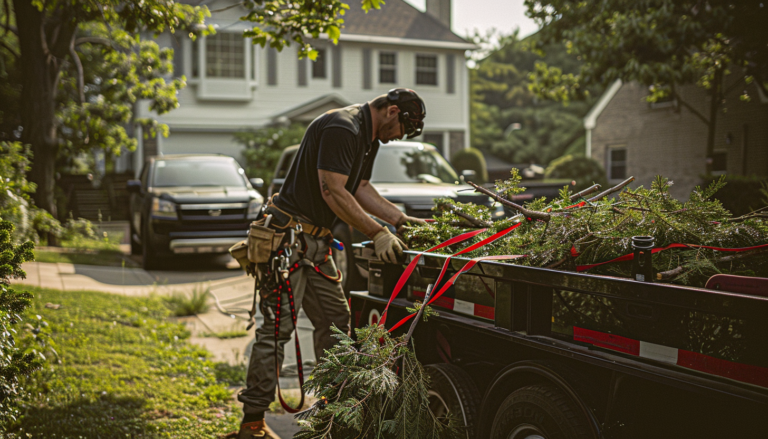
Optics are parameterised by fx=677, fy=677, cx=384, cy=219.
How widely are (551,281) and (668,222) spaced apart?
519mm

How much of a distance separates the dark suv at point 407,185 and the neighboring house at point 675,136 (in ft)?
23.4

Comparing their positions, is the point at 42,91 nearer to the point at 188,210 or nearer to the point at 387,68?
the point at 188,210

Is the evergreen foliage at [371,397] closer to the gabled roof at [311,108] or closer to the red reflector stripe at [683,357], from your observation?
the red reflector stripe at [683,357]

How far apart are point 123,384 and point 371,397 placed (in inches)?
113

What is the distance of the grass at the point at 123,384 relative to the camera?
4.16m

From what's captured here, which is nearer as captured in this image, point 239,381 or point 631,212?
point 631,212

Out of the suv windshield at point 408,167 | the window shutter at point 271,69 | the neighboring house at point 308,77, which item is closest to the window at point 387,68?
the neighboring house at point 308,77

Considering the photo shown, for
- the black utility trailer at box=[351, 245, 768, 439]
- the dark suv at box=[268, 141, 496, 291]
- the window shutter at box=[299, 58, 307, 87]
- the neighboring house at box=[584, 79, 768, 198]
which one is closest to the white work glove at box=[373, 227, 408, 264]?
the black utility trailer at box=[351, 245, 768, 439]

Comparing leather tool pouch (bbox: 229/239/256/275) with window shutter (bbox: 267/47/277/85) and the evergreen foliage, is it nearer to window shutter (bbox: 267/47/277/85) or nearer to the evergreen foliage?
the evergreen foliage

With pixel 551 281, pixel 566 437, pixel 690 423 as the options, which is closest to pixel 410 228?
pixel 551 281

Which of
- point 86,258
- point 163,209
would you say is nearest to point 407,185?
point 163,209

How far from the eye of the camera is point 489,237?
3.17 meters

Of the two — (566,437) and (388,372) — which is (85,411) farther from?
(566,437)

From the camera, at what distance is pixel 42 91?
12258mm
